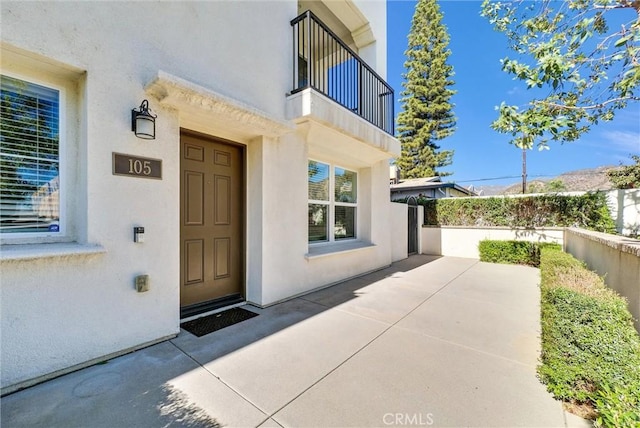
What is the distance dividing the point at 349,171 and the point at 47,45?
18.6ft

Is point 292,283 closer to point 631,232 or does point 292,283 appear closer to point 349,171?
point 349,171

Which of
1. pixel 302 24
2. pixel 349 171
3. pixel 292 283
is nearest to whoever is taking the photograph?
pixel 292 283

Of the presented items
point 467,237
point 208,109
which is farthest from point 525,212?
point 208,109

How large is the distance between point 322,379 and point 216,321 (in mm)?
1909

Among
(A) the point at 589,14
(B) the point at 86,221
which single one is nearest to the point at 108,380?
(B) the point at 86,221

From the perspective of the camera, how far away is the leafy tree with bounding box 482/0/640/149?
10.9 feet

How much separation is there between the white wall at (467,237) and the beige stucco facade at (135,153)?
7550 mm

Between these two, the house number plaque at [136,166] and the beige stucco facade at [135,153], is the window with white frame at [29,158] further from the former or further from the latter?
the house number plaque at [136,166]

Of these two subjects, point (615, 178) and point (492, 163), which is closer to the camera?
point (615, 178)

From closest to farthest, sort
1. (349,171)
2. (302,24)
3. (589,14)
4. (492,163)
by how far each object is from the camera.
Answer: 1. (589,14)
2. (302,24)
3. (349,171)
4. (492,163)

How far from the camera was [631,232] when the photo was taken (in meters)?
7.23

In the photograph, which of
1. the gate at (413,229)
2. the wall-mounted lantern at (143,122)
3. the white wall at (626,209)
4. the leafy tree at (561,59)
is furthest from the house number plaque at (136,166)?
the white wall at (626,209)

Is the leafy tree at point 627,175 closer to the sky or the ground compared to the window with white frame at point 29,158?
closer to the sky

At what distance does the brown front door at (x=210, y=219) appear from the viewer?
371 centimetres
